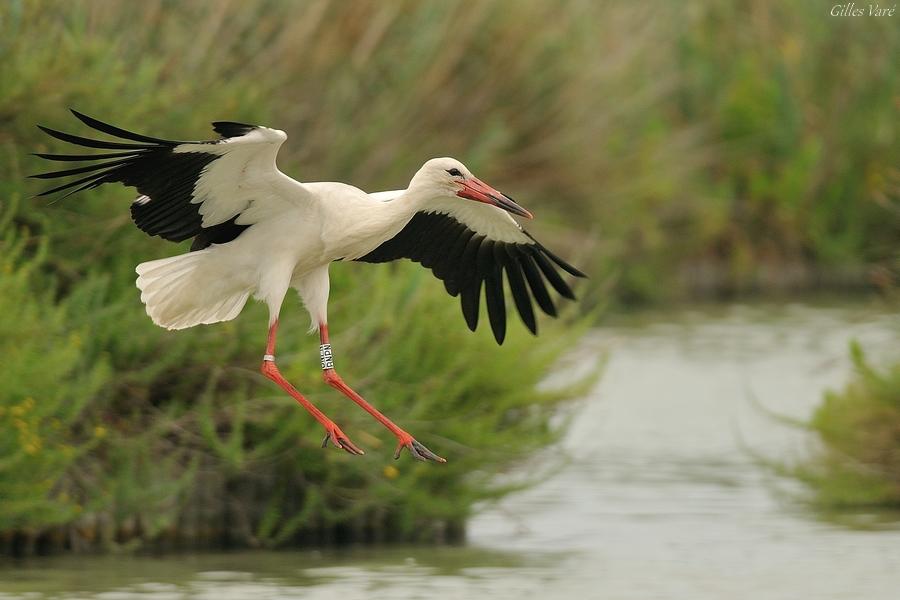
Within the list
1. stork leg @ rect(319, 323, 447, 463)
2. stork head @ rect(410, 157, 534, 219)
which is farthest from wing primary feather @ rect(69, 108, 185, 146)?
A: stork leg @ rect(319, 323, 447, 463)

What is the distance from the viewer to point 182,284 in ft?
30.5

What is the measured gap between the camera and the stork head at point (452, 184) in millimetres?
8938

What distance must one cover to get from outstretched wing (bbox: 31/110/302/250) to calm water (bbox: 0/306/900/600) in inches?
79.5

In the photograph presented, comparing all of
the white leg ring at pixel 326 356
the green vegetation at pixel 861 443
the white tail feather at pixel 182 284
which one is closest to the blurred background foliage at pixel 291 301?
the green vegetation at pixel 861 443

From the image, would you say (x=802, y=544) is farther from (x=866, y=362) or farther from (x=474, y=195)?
(x=474, y=195)

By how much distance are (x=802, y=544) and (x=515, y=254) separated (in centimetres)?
304

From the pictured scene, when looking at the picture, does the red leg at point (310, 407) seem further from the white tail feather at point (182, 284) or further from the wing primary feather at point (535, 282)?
the wing primary feather at point (535, 282)

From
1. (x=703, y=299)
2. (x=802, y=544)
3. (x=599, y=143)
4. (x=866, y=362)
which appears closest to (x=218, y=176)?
(x=802, y=544)

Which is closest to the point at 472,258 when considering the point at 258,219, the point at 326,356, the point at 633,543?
the point at 326,356

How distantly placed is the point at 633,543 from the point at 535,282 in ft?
8.70

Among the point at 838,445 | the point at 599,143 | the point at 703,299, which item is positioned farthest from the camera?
the point at 703,299

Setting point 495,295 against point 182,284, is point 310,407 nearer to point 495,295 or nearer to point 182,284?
A: point 182,284

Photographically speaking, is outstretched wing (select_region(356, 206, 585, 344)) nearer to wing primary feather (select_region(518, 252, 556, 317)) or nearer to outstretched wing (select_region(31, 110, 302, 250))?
wing primary feather (select_region(518, 252, 556, 317))

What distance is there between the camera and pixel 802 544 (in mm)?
11844
